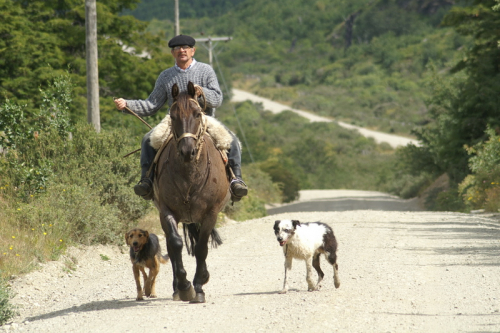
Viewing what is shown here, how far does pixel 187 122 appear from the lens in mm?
8773

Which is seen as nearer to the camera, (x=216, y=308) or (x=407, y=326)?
(x=407, y=326)

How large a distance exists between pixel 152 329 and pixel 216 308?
4.21ft

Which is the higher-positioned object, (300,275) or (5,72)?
(5,72)

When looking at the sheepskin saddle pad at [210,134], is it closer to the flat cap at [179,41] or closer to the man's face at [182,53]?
the man's face at [182,53]

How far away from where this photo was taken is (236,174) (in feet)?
33.7

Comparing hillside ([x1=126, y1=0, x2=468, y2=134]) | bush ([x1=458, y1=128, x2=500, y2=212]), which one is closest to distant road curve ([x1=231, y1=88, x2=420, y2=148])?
hillside ([x1=126, y1=0, x2=468, y2=134])

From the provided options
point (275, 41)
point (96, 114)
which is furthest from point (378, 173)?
point (275, 41)

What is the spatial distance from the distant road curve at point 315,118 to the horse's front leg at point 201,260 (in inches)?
2667

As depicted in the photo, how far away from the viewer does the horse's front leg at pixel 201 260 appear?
957 cm

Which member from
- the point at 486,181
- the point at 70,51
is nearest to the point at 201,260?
the point at 486,181

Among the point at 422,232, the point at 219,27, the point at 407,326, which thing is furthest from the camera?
the point at 219,27

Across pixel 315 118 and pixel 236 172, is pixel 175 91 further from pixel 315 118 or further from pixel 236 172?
pixel 315 118

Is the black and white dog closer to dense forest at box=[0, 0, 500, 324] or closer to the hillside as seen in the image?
dense forest at box=[0, 0, 500, 324]

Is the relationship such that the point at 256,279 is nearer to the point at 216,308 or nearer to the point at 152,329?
the point at 216,308
